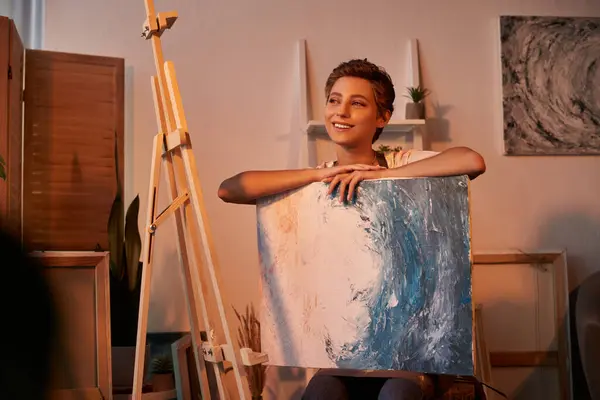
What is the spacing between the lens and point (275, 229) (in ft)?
5.96

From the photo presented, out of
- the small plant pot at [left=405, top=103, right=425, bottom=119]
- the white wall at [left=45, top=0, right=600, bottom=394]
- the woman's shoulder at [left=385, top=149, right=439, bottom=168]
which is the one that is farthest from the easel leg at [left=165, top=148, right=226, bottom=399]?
the small plant pot at [left=405, top=103, right=425, bottom=119]

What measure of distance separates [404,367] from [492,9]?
75.6 inches

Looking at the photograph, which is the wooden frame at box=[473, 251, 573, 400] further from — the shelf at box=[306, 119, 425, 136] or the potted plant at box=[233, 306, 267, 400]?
the potted plant at box=[233, 306, 267, 400]

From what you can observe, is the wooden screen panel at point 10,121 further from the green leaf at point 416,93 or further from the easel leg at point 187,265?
the green leaf at point 416,93

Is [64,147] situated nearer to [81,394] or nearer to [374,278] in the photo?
[81,394]

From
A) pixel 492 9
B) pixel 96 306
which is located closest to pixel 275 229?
pixel 96 306

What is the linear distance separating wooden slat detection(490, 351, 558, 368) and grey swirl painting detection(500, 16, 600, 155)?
34.2 inches

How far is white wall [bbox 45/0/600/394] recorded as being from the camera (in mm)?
2697

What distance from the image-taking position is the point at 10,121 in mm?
2229

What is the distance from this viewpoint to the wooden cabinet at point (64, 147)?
237 centimetres

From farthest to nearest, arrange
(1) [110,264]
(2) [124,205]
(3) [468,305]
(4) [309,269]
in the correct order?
(2) [124,205], (1) [110,264], (4) [309,269], (3) [468,305]

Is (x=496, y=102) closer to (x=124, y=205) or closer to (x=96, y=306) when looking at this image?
(x=124, y=205)

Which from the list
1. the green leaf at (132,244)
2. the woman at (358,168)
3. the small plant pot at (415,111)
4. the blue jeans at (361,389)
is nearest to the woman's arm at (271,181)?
the woman at (358,168)

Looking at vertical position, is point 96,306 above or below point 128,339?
above
